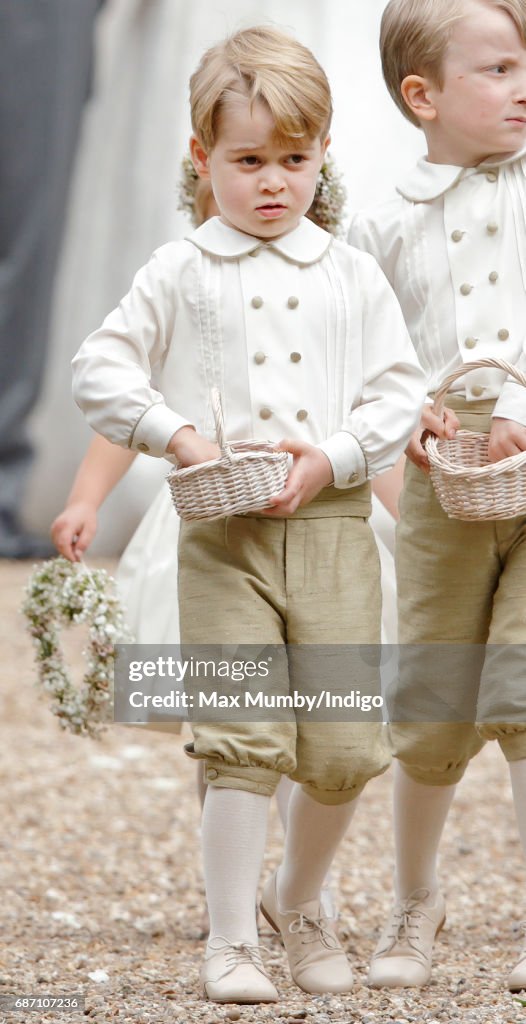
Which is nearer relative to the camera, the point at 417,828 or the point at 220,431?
the point at 220,431

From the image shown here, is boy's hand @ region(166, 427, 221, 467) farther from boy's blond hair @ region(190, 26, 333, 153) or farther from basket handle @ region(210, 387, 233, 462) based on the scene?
boy's blond hair @ region(190, 26, 333, 153)

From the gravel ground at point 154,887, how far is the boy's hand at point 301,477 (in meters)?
0.79

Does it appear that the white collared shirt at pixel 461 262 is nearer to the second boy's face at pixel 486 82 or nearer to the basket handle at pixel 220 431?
the second boy's face at pixel 486 82

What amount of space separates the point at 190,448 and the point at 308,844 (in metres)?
0.75

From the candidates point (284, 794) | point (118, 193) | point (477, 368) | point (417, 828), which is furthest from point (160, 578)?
point (118, 193)

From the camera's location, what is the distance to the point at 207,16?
7859 millimetres

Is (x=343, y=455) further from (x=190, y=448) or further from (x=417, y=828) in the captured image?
(x=417, y=828)

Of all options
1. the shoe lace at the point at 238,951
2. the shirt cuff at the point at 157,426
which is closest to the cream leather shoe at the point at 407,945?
the shoe lace at the point at 238,951

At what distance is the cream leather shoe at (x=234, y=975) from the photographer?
7.79 feet

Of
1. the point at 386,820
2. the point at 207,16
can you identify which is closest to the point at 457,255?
the point at 386,820

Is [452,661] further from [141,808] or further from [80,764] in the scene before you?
[80,764]

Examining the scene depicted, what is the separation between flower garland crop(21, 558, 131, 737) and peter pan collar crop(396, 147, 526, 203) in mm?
988

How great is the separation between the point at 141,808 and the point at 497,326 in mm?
2523

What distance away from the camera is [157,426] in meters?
2.42
